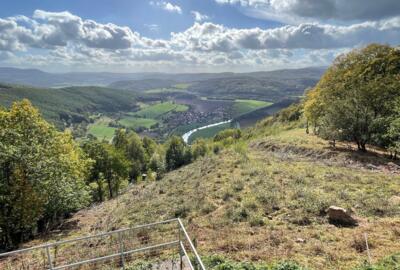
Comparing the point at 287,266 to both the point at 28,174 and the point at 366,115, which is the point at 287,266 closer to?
the point at 28,174

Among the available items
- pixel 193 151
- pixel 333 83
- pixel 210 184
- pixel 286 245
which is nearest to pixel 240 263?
pixel 286 245

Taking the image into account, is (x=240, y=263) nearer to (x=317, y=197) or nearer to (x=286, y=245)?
(x=286, y=245)

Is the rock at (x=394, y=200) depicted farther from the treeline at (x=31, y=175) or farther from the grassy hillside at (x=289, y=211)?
the treeline at (x=31, y=175)

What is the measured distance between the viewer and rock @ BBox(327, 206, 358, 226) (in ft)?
43.0

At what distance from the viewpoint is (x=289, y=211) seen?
15.0 metres

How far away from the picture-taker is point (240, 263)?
9.59m

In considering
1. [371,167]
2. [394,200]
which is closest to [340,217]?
[394,200]

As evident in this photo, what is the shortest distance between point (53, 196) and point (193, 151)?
5323 centimetres

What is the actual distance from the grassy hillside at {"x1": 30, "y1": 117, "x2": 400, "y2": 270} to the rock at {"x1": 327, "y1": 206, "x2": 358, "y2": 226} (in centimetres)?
36

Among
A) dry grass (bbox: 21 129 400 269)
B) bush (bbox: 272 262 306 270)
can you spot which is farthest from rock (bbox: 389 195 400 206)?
bush (bbox: 272 262 306 270)

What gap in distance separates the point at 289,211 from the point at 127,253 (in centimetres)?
854

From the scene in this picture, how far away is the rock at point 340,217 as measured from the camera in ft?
43.0

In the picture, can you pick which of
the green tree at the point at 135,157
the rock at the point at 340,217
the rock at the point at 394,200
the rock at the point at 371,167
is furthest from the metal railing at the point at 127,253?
the green tree at the point at 135,157

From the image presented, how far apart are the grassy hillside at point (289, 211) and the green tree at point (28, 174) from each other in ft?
16.7
